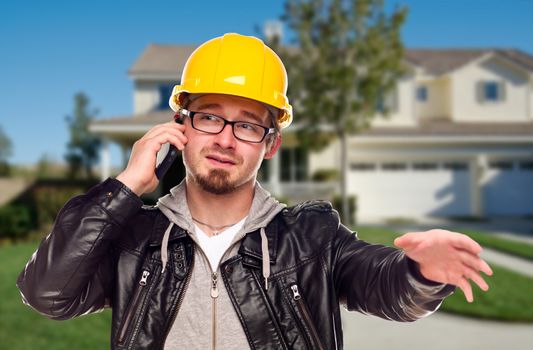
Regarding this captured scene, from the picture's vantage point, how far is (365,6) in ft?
52.5

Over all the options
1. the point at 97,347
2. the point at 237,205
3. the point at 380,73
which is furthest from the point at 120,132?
the point at 237,205

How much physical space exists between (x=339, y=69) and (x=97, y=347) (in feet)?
37.9

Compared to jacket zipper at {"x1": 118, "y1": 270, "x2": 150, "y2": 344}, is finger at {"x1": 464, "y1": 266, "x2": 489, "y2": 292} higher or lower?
higher

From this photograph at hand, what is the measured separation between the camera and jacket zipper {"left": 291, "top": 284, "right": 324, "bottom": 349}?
5.54 feet

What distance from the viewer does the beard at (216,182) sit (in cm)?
175

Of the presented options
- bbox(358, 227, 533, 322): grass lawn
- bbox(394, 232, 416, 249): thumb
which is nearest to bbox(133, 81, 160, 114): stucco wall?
bbox(358, 227, 533, 322): grass lawn

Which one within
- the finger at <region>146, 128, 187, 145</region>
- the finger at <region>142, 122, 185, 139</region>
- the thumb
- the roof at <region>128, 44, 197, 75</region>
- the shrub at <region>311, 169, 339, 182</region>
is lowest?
the shrub at <region>311, 169, 339, 182</region>

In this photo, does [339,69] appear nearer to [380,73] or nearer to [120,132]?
[380,73]

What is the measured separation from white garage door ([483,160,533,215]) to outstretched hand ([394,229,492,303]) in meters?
20.7

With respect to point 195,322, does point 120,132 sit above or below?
above

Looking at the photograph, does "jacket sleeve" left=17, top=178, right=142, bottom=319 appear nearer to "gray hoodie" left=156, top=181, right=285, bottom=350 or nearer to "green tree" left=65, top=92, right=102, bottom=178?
"gray hoodie" left=156, top=181, right=285, bottom=350

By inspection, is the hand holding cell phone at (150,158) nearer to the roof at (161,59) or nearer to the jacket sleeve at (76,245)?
the jacket sleeve at (76,245)

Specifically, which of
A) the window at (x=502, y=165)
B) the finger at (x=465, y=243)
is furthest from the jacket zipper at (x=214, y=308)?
the window at (x=502, y=165)

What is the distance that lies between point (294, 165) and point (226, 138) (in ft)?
60.3
